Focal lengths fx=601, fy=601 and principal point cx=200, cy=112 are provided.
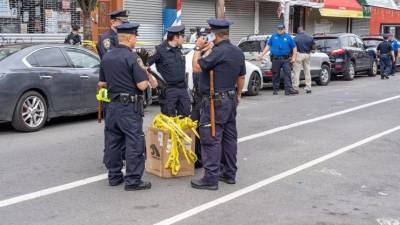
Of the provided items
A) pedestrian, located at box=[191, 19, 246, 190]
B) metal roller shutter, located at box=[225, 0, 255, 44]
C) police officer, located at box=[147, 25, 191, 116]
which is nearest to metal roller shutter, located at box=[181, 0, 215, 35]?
metal roller shutter, located at box=[225, 0, 255, 44]

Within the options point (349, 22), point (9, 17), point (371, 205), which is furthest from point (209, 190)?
point (349, 22)

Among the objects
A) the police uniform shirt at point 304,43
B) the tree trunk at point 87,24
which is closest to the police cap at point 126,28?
the tree trunk at point 87,24

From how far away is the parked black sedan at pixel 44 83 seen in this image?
31.0ft

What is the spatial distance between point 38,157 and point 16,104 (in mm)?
1872

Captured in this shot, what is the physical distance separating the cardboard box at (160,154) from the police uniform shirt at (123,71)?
69cm

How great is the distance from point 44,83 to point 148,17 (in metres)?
12.4

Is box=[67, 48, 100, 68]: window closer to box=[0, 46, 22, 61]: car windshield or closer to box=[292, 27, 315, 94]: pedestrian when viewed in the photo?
box=[0, 46, 22, 61]: car windshield

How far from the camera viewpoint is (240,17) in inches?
1057

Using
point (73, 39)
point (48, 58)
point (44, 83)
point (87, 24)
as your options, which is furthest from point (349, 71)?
point (44, 83)

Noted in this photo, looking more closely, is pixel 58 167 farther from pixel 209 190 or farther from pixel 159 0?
pixel 159 0

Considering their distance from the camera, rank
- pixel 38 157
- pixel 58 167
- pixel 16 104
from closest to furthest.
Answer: pixel 58 167
pixel 38 157
pixel 16 104

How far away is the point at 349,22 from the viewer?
36625 millimetres

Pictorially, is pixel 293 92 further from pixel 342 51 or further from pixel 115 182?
pixel 115 182

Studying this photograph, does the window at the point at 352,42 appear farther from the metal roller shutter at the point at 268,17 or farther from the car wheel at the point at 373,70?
the metal roller shutter at the point at 268,17
